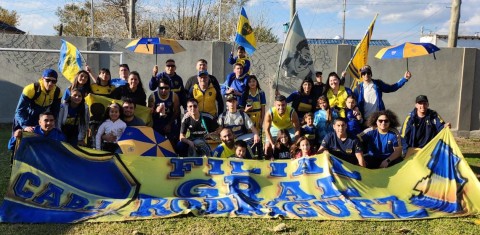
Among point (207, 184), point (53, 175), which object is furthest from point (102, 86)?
point (207, 184)

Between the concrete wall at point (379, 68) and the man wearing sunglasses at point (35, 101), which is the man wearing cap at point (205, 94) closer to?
the man wearing sunglasses at point (35, 101)

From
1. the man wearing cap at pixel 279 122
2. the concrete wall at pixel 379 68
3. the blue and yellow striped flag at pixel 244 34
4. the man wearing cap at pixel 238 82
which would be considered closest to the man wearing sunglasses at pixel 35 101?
the man wearing cap at pixel 238 82

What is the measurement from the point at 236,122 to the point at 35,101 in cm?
303

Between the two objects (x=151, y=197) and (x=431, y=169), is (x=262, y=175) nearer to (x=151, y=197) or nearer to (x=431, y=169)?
(x=151, y=197)

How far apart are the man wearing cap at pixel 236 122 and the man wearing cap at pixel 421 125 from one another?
2544mm

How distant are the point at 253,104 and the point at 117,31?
26254mm

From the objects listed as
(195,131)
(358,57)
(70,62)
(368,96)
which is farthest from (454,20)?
(70,62)

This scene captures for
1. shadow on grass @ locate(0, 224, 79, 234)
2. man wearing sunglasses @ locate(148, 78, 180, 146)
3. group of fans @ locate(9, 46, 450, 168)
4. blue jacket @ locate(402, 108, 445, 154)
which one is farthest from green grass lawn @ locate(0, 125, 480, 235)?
man wearing sunglasses @ locate(148, 78, 180, 146)

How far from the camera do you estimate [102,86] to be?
7.40 metres

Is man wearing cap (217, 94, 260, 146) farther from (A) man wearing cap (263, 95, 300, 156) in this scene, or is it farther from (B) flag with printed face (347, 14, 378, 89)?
(B) flag with printed face (347, 14, 378, 89)

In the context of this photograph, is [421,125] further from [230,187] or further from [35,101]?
[35,101]

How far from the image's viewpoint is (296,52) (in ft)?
31.1

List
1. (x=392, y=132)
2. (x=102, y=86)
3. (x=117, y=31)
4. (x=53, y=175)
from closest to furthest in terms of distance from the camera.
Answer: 1. (x=53, y=175)
2. (x=392, y=132)
3. (x=102, y=86)
4. (x=117, y=31)

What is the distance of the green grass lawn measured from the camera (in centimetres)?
465
